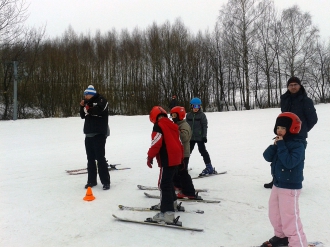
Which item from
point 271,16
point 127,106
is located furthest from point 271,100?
point 127,106

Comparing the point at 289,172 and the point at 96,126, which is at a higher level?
the point at 96,126

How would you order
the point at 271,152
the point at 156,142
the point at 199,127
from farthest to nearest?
the point at 199,127
the point at 156,142
the point at 271,152

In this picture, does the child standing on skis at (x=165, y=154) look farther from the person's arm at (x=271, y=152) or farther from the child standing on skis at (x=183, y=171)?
the person's arm at (x=271, y=152)

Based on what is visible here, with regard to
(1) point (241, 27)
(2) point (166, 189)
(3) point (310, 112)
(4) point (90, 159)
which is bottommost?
(2) point (166, 189)

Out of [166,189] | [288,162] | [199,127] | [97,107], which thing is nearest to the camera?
[288,162]

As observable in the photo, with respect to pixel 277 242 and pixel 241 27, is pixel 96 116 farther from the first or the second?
pixel 241 27

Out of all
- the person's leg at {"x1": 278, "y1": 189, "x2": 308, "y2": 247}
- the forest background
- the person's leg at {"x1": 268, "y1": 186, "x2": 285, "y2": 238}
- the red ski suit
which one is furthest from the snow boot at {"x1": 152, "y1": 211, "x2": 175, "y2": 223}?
the forest background

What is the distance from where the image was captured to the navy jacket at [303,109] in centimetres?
431

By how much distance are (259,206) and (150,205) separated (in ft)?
5.55

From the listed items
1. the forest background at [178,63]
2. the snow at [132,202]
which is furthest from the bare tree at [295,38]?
the snow at [132,202]

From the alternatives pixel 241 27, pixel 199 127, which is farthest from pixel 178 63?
pixel 199 127

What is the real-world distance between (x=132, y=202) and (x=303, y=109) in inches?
122

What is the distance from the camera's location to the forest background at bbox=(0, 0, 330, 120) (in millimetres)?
24484

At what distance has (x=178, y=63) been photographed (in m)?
29.1
